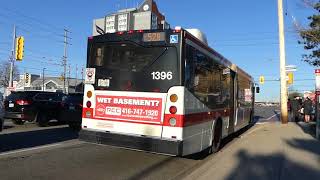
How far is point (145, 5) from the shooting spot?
52531mm

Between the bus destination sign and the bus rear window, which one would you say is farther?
the bus rear window

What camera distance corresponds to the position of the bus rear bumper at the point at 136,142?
985 cm

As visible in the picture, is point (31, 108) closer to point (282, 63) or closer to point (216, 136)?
point (216, 136)

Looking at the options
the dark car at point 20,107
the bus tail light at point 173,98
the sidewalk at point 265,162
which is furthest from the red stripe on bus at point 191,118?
the dark car at point 20,107

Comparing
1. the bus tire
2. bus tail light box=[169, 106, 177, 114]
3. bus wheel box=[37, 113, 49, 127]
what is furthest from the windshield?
bus wheel box=[37, 113, 49, 127]

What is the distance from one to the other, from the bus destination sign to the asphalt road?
9.63ft

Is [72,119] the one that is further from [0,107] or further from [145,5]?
[145,5]

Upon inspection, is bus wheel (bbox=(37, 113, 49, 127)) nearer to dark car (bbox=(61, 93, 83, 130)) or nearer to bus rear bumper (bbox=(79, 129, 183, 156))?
dark car (bbox=(61, 93, 83, 130))

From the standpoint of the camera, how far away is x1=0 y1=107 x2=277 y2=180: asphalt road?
926cm

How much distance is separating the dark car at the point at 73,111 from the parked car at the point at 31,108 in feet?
7.01

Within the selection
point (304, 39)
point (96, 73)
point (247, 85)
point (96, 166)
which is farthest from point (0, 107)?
point (304, 39)

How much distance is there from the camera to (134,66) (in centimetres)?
1069

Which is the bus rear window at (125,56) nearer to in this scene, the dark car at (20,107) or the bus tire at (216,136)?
the bus tire at (216,136)

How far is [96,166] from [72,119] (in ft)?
32.0
